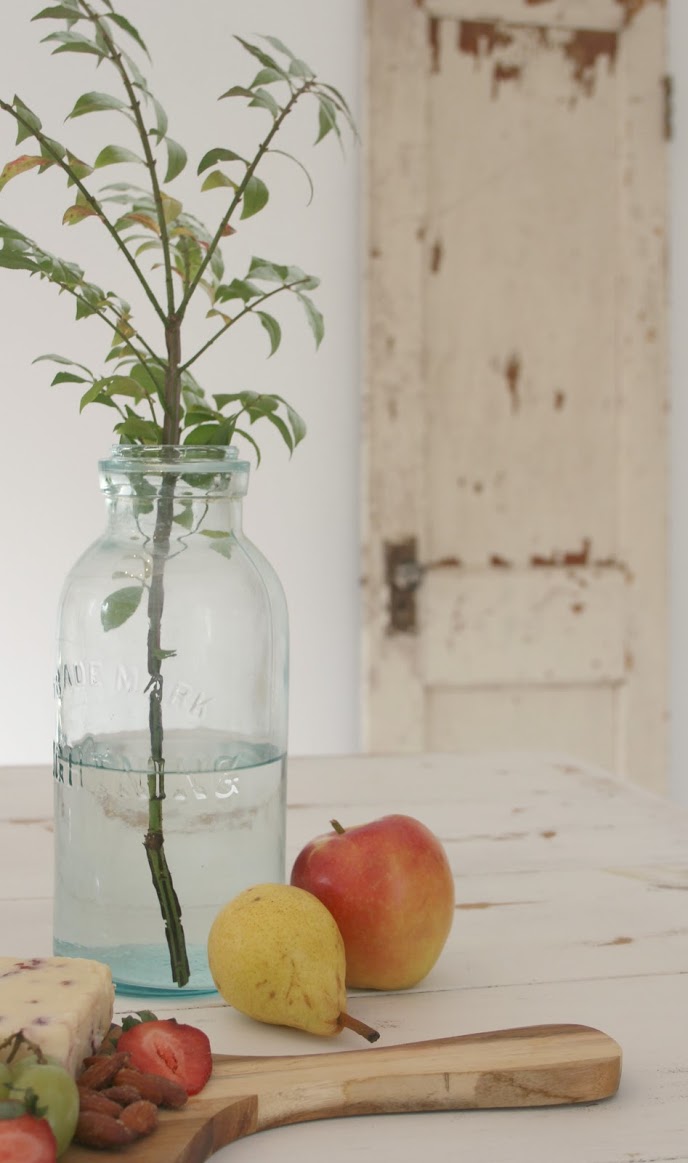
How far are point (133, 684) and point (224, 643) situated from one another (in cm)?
6

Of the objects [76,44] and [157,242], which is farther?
[157,242]

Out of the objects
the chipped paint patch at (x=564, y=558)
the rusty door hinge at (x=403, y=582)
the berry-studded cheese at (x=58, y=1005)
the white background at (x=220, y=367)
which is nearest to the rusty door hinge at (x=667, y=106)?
the white background at (x=220, y=367)

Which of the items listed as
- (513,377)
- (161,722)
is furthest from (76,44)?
(513,377)

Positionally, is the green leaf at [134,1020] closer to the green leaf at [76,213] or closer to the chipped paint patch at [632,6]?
the green leaf at [76,213]

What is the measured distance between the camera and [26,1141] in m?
0.49

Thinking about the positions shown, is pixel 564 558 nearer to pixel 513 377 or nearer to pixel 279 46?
pixel 513 377

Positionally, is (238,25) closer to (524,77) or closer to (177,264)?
(524,77)

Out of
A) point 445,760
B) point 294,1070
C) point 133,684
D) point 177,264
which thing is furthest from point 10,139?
point 294,1070

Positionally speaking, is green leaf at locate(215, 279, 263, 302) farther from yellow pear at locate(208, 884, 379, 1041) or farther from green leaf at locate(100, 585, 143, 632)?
yellow pear at locate(208, 884, 379, 1041)

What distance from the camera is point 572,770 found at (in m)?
1.44

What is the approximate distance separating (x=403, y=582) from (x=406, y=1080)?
196cm

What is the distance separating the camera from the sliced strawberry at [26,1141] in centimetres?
48

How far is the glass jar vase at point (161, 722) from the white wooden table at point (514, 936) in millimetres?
58

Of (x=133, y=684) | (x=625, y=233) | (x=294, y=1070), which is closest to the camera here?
(x=294, y=1070)
